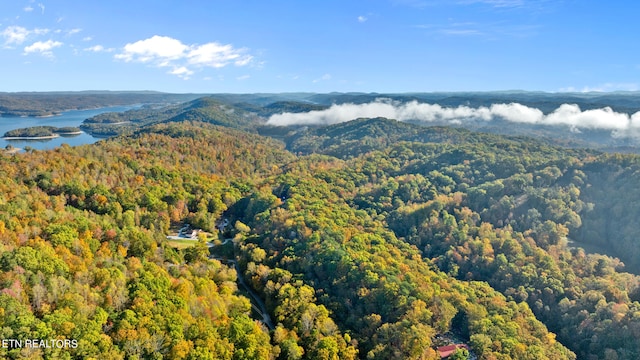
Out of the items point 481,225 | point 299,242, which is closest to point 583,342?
point 481,225

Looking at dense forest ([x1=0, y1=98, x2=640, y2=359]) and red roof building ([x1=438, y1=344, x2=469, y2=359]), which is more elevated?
dense forest ([x1=0, y1=98, x2=640, y2=359])

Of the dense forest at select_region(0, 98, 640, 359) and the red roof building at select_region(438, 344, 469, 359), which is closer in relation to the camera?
the dense forest at select_region(0, 98, 640, 359)

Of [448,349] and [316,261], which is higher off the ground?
[316,261]

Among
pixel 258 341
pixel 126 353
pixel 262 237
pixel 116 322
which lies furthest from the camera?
pixel 262 237

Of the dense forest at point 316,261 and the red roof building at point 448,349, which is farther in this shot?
the red roof building at point 448,349

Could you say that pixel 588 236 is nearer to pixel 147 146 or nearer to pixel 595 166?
pixel 595 166

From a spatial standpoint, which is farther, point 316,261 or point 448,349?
point 316,261

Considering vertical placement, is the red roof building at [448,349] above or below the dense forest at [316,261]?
below

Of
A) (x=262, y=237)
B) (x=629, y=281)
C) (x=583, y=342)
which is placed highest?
(x=262, y=237)
